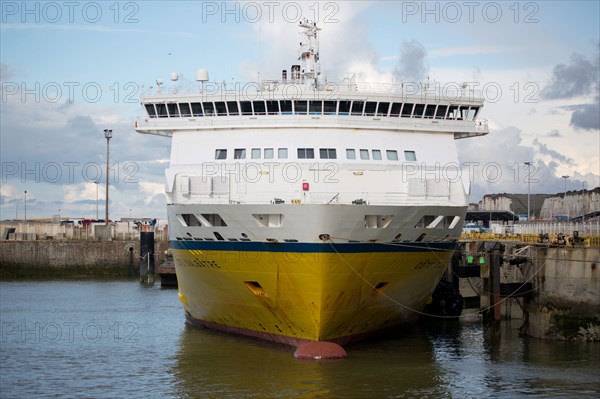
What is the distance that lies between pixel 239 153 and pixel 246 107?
1.69 metres

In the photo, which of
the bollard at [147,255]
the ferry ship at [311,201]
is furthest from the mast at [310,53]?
the bollard at [147,255]

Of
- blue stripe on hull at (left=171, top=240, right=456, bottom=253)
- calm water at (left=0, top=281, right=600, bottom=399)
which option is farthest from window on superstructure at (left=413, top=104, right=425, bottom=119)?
calm water at (left=0, top=281, right=600, bottom=399)

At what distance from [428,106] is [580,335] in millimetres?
8901

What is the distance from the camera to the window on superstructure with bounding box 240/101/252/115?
27.5 m

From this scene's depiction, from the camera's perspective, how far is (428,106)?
28.5 meters

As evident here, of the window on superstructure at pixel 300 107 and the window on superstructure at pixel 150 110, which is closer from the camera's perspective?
the window on superstructure at pixel 300 107

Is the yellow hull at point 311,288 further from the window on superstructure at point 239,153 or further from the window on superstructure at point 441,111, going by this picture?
the window on superstructure at point 441,111

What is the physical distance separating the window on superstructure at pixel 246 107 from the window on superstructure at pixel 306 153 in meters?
2.40

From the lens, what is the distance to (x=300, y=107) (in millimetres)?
27141

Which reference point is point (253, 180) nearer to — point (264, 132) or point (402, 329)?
point (264, 132)

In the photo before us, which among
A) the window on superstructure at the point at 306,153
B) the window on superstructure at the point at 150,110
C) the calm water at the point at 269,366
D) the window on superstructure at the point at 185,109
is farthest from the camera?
the window on superstructure at the point at 150,110

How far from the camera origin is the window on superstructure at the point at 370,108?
27.3m

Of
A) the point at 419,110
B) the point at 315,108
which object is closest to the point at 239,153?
the point at 315,108

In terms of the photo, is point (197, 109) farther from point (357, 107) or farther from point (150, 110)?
point (357, 107)
